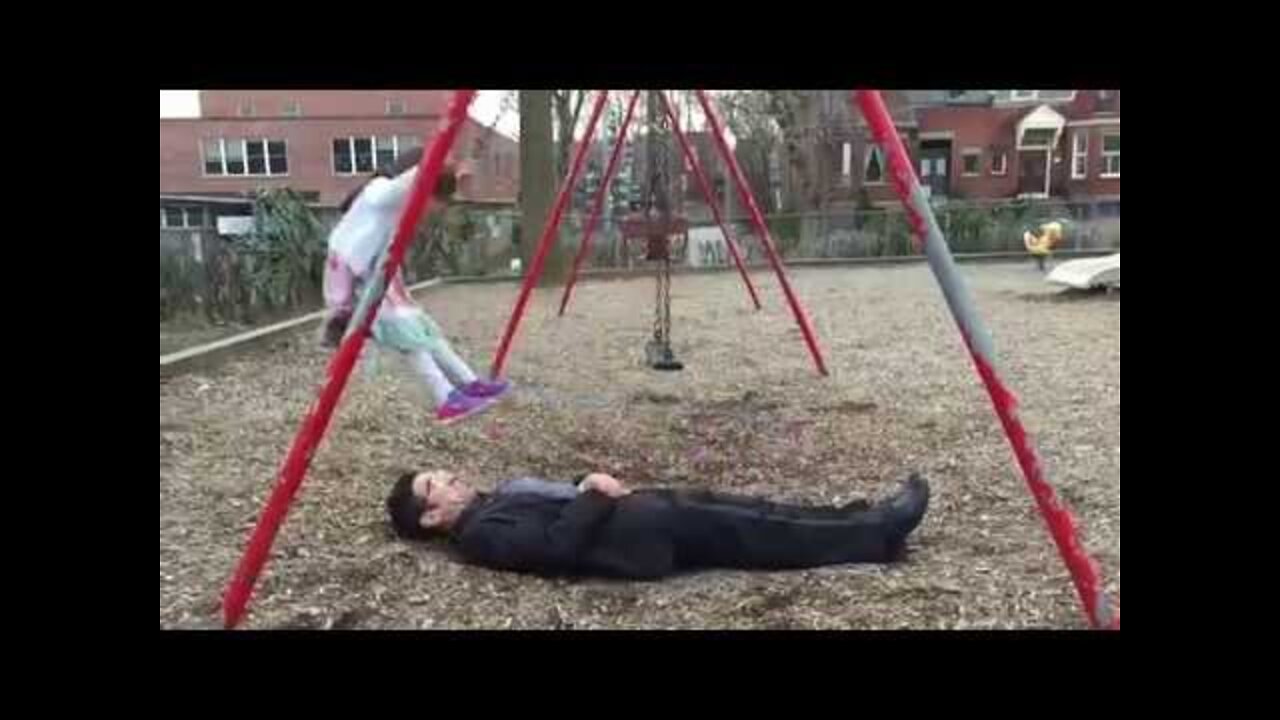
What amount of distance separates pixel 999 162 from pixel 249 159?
20.2m

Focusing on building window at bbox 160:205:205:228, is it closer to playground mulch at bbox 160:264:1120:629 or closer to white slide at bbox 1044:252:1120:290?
playground mulch at bbox 160:264:1120:629

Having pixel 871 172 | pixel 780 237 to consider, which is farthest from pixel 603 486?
pixel 871 172

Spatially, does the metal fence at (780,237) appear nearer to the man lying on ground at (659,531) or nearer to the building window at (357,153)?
the building window at (357,153)

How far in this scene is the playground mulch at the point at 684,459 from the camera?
2488 mm

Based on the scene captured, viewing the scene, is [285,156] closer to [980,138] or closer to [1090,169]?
[980,138]

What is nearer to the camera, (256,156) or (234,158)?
(234,158)

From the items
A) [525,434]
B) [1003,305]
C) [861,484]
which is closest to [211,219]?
[525,434]

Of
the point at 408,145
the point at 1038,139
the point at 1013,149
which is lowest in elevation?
the point at 408,145

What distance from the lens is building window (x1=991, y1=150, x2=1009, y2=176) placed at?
25844 millimetres

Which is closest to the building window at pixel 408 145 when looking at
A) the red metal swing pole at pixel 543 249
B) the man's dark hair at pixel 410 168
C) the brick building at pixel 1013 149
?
the man's dark hair at pixel 410 168

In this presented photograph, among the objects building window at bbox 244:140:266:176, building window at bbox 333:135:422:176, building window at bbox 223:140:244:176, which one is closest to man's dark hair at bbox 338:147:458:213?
building window at bbox 333:135:422:176

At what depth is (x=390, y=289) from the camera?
272 centimetres

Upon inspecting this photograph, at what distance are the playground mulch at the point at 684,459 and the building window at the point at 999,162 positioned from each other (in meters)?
19.0
